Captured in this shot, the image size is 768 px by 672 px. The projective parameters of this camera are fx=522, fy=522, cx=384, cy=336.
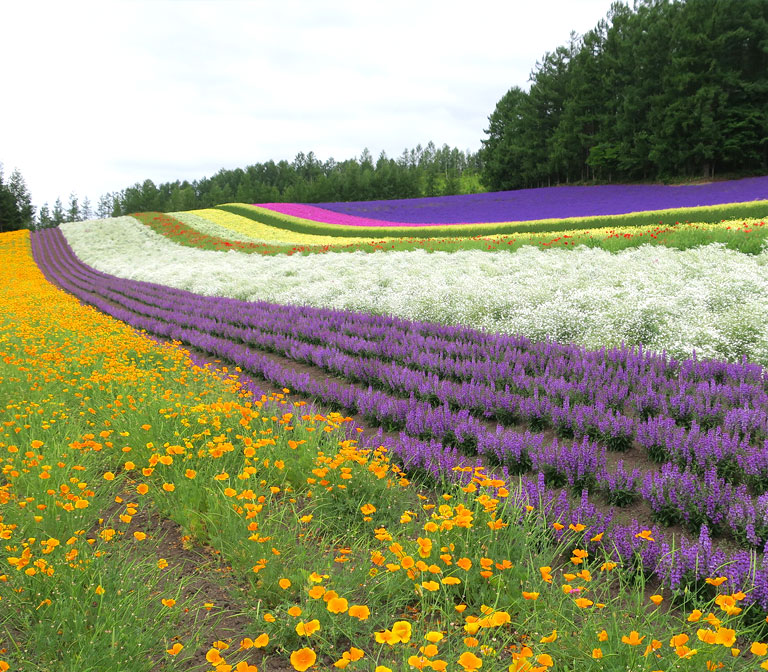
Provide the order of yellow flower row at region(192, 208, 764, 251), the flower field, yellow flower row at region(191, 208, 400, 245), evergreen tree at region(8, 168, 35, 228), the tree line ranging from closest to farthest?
the flower field < yellow flower row at region(192, 208, 764, 251) < yellow flower row at region(191, 208, 400, 245) < the tree line < evergreen tree at region(8, 168, 35, 228)

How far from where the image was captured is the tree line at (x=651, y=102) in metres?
35.7

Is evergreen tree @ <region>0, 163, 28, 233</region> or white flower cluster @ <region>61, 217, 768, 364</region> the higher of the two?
evergreen tree @ <region>0, 163, 28, 233</region>

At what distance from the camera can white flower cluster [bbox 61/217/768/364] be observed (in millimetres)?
6812

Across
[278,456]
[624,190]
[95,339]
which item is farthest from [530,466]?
[624,190]

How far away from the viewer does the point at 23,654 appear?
2.27 metres

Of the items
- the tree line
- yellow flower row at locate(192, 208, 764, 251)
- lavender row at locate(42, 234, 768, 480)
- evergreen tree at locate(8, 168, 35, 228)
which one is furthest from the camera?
evergreen tree at locate(8, 168, 35, 228)

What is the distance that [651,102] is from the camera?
132ft

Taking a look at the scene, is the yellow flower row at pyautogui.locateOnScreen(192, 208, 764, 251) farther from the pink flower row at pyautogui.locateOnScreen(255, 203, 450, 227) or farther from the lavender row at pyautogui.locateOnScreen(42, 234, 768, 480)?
the lavender row at pyautogui.locateOnScreen(42, 234, 768, 480)

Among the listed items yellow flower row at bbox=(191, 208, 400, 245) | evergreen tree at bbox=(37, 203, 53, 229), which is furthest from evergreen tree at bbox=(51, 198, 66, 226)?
yellow flower row at bbox=(191, 208, 400, 245)

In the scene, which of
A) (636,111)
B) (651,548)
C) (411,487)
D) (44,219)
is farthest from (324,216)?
(44,219)

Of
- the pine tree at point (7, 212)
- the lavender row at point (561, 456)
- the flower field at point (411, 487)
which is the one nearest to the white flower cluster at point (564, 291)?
the flower field at point (411, 487)

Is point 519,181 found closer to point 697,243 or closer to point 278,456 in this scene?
point 697,243

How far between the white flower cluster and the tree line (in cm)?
2968

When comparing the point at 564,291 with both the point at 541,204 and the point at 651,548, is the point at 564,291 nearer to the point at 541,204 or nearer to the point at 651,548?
the point at 651,548
